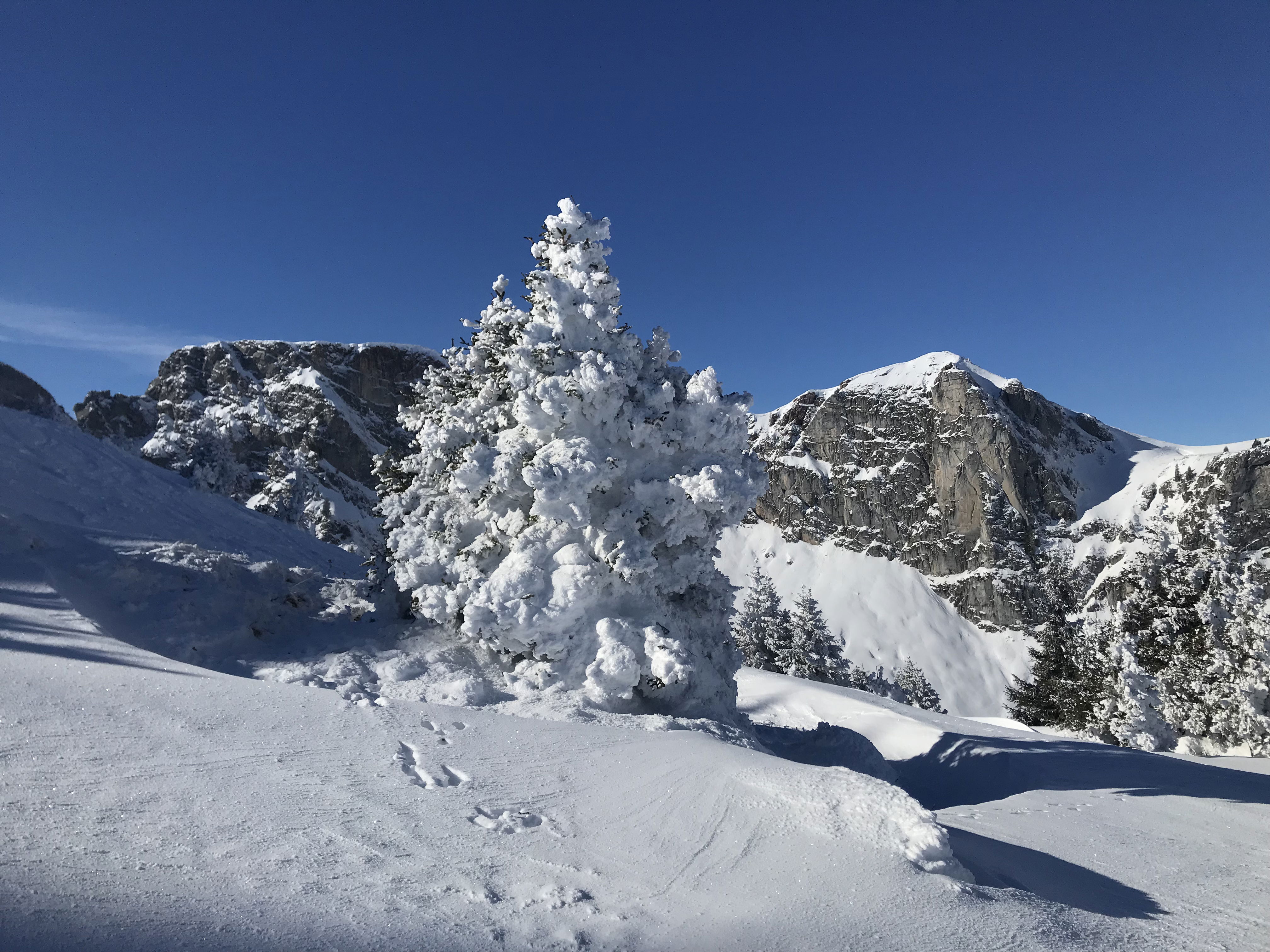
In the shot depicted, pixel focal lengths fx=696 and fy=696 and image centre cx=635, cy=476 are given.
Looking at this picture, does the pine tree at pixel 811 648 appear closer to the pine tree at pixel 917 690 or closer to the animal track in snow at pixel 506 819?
the pine tree at pixel 917 690

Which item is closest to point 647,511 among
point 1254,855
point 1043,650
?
point 1254,855

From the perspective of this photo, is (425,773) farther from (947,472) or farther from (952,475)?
(947,472)

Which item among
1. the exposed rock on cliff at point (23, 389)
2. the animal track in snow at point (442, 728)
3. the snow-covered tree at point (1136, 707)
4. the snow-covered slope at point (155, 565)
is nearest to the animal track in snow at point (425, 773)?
the animal track in snow at point (442, 728)

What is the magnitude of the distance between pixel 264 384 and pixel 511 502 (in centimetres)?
11404

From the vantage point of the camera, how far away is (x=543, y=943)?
403 centimetres

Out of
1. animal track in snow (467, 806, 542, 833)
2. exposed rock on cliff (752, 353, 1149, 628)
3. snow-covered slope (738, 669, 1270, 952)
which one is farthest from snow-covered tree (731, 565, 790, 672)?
exposed rock on cliff (752, 353, 1149, 628)

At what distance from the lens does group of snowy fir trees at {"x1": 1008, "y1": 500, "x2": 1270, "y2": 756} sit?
61.6 feet

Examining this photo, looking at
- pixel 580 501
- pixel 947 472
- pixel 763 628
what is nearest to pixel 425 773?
pixel 580 501

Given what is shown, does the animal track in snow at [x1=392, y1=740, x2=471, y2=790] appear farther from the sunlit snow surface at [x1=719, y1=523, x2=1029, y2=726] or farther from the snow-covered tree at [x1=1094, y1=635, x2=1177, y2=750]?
the sunlit snow surface at [x1=719, y1=523, x2=1029, y2=726]

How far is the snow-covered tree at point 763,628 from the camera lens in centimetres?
3616

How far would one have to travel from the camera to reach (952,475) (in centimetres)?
11838

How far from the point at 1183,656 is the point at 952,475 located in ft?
345

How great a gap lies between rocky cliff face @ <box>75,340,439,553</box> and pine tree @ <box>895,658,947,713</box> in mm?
41997

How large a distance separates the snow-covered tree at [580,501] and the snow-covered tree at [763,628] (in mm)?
24270
